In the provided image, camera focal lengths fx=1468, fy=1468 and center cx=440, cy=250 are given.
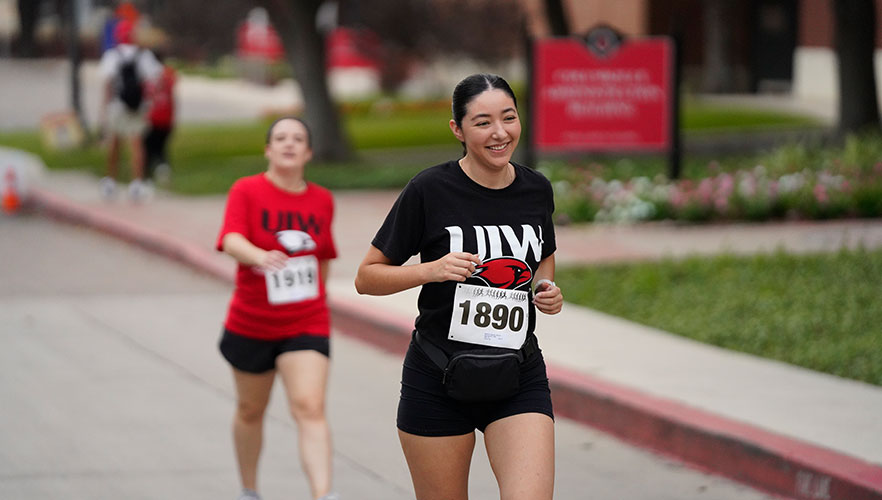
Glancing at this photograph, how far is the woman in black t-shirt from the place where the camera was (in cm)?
444

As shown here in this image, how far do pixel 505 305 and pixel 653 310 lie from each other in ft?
19.9

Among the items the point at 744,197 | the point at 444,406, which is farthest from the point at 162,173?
the point at 444,406

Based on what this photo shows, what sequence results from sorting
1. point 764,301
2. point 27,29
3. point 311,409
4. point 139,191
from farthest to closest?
point 27,29
point 139,191
point 764,301
point 311,409

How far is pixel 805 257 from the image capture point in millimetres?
11852

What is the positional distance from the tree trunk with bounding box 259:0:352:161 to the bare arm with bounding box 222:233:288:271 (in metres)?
14.9

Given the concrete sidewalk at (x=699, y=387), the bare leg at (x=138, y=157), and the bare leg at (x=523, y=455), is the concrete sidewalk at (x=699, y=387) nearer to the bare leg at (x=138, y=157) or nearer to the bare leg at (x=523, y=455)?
the bare leg at (x=523, y=455)

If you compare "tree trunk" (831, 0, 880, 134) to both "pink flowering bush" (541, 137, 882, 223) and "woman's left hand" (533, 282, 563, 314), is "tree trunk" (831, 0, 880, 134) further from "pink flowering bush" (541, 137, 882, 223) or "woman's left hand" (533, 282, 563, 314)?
"woman's left hand" (533, 282, 563, 314)

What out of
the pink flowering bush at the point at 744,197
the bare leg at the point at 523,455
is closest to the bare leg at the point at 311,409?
the bare leg at the point at 523,455

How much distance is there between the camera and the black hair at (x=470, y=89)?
4.46 metres

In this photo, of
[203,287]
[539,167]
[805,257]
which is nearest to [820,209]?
[805,257]

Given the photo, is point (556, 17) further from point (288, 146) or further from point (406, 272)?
point (406, 272)

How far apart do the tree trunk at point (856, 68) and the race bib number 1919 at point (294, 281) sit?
13.5 m

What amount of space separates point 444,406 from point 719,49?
32792 mm

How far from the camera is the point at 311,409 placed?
5910mm
